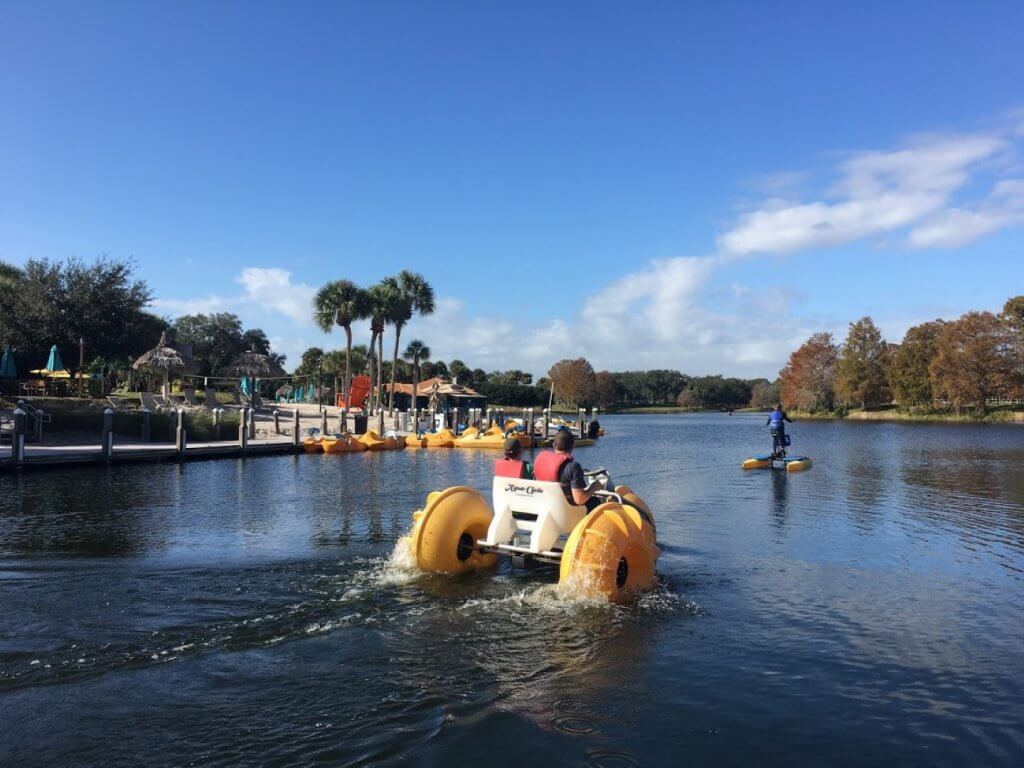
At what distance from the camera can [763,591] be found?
9.74m

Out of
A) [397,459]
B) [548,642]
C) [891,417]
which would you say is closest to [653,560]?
[548,642]

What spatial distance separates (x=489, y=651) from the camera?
6938 mm

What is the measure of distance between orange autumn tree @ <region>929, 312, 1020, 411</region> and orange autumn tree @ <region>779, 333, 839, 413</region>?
24836 millimetres

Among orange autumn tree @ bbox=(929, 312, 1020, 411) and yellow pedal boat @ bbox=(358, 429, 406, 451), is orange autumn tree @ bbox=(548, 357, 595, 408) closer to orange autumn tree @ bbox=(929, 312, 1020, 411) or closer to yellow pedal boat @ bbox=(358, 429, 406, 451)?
orange autumn tree @ bbox=(929, 312, 1020, 411)

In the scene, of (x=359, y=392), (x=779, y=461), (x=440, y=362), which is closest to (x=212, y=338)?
(x=440, y=362)

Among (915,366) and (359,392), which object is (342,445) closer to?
(359,392)

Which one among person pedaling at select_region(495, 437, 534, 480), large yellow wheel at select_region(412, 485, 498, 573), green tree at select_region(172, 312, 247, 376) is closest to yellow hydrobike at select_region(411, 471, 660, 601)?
large yellow wheel at select_region(412, 485, 498, 573)

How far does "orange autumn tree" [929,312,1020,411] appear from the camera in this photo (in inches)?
3184

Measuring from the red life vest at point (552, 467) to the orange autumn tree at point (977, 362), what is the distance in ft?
288

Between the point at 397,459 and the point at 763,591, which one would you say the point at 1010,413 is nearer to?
the point at 397,459

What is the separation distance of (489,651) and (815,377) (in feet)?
383

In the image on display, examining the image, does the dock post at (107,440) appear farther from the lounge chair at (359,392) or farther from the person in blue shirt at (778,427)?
the lounge chair at (359,392)

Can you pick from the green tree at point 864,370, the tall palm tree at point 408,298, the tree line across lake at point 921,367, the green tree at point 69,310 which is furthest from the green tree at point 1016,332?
the green tree at point 69,310

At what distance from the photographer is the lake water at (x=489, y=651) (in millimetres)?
5230
